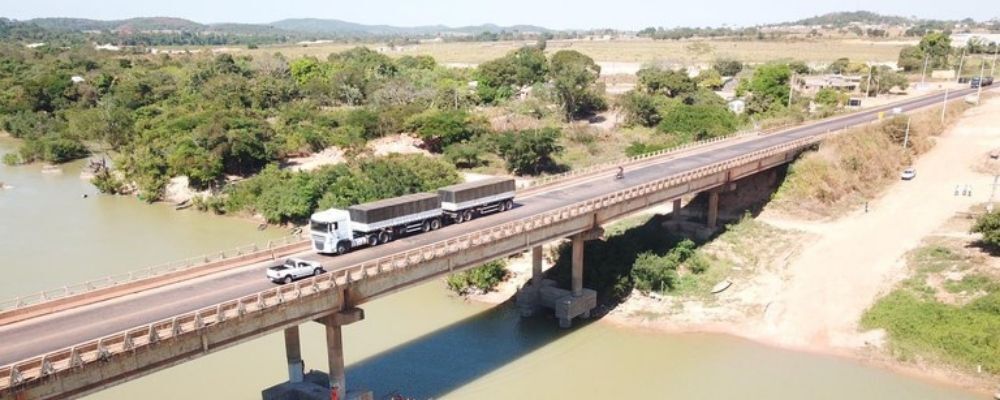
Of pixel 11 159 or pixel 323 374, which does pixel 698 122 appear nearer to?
pixel 323 374

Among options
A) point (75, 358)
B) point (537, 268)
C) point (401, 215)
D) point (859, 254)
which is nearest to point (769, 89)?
point (859, 254)

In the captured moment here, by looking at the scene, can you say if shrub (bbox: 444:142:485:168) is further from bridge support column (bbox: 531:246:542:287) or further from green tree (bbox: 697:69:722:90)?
green tree (bbox: 697:69:722:90)

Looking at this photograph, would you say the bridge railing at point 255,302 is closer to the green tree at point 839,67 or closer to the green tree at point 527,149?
the green tree at point 527,149

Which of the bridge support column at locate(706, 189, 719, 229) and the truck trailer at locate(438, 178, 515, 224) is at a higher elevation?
the truck trailer at locate(438, 178, 515, 224)

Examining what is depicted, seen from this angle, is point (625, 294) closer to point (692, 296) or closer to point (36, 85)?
point (692, 296)

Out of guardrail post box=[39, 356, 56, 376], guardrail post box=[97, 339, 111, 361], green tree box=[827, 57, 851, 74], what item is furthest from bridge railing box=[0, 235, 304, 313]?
green tree box=[827, 57, 851, 74]

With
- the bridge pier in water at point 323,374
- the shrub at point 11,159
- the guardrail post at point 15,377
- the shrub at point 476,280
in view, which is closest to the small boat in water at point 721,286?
the shrub at point 476,280
